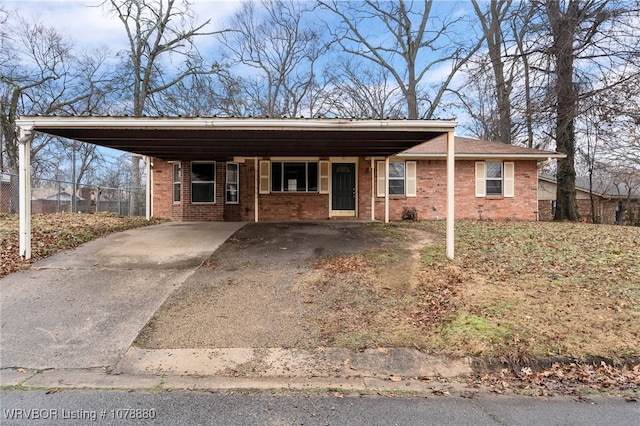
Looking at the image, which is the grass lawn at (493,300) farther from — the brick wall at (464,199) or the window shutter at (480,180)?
the window shutter at (480,180)

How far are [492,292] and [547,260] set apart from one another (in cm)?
240

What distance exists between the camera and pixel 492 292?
589cm

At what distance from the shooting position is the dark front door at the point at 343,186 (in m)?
14.6

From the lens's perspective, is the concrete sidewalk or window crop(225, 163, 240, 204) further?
window crop(225, 163, 240, 204)

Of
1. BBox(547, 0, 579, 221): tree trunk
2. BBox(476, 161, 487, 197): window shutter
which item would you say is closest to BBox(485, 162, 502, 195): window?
BBox(476, 161, 487, 197): window shutter

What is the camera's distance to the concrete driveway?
4590mm

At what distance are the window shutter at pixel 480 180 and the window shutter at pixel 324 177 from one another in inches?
227

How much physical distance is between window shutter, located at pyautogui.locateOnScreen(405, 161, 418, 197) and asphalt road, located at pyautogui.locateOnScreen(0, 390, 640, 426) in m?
11.3

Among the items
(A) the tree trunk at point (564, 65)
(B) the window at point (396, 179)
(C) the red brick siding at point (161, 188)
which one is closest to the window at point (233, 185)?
(C) the red brick siding at point (161, 188)

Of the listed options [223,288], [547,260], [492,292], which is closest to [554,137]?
[547,260]

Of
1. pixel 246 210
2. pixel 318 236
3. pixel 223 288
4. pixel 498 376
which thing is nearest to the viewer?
pixel 498 376

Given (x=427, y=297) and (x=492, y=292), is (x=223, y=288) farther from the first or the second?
(x=492, y=292)

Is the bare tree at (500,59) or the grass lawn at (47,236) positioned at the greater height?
the bare tree at (500,59)

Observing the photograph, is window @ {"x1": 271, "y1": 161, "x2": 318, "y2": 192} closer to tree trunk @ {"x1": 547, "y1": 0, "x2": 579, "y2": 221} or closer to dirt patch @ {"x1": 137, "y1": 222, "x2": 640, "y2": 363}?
dirt patch @ {"x1": 137, "y1": 222, "x2": 640, "y2": 363}
